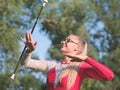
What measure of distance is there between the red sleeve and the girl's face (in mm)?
136

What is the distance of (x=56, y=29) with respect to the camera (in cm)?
1202

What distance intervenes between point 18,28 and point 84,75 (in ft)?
23.4

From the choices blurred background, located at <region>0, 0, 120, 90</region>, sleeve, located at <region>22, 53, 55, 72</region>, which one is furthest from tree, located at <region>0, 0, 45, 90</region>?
sleeve, located at <region>22, 53, 55, 72</region>

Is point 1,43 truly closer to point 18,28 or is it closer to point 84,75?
point 18,28

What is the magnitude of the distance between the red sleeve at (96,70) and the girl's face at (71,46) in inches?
5.4

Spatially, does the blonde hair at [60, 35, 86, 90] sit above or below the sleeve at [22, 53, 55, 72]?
below

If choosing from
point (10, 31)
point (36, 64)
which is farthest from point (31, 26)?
point (36, 64)

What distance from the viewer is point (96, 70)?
122 inches

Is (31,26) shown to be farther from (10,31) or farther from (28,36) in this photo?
(28,36)

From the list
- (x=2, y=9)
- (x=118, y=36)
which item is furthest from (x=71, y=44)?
(x=118, y=36)

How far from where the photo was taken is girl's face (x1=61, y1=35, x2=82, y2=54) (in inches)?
127

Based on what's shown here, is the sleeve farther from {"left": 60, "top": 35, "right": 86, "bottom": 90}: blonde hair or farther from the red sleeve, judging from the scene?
the red sleeve

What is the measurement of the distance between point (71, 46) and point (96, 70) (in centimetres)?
27

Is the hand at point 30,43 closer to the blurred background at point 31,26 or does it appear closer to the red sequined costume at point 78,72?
the red sequined costume at point 78,72
